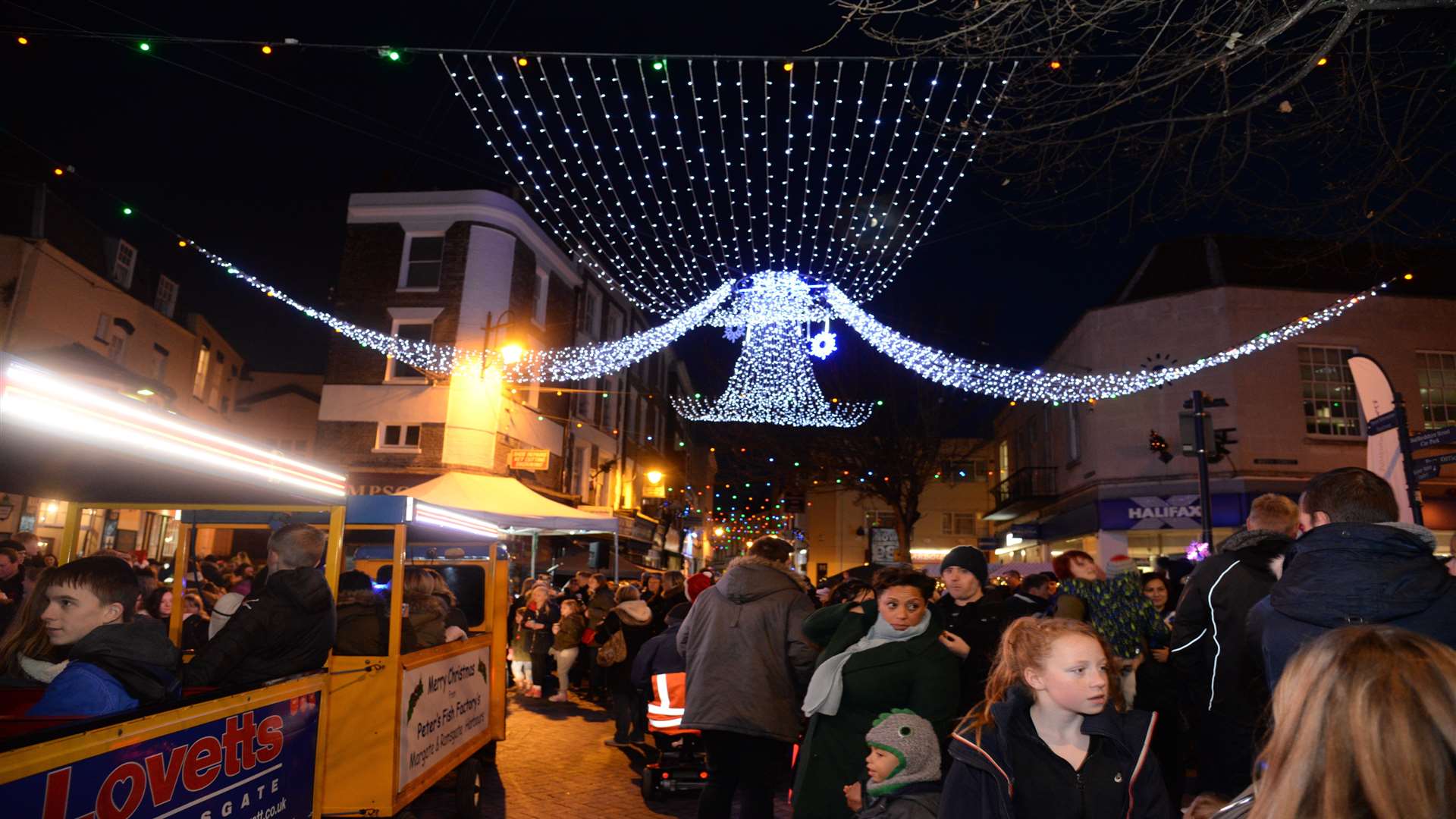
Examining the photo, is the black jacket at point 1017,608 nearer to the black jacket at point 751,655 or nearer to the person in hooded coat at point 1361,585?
the black jacket at point 751,655

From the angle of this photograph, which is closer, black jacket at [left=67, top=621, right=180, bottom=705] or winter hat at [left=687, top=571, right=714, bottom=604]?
black jacket at [left=67, top=621, right=180, bottom=705]

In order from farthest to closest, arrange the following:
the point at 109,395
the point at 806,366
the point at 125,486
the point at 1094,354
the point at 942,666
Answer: the point at 1094,354 < the point at 806,366 < the point at 125,486 < the point at 942,666 < the point at 109,395

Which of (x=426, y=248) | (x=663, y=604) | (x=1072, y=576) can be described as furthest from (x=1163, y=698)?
(x=426, y=248)

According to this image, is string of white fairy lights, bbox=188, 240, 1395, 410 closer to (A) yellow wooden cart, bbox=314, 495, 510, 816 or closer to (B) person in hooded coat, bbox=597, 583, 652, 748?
(B) person in hooded coat, bbox=597, 583, 652, 748

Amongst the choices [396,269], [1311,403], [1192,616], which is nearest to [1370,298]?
[1311,403]

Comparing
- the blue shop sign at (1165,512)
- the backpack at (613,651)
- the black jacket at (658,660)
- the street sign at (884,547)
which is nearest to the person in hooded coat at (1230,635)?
the black jacket at (658,660)

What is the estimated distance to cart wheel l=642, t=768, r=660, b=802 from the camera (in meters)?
7.13

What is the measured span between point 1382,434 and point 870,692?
8.96 metres

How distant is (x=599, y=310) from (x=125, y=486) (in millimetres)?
27834

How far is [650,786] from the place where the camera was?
7.13 meters

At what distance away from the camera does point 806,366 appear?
19.7 m

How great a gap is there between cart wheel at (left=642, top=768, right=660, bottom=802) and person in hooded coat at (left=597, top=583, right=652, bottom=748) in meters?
1.83

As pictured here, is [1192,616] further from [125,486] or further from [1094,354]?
[1094,354]

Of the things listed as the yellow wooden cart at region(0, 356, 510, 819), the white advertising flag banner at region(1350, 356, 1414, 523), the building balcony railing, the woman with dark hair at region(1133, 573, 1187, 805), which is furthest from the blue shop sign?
the yellow wooden cart at region(0, 356, 510, 819)
